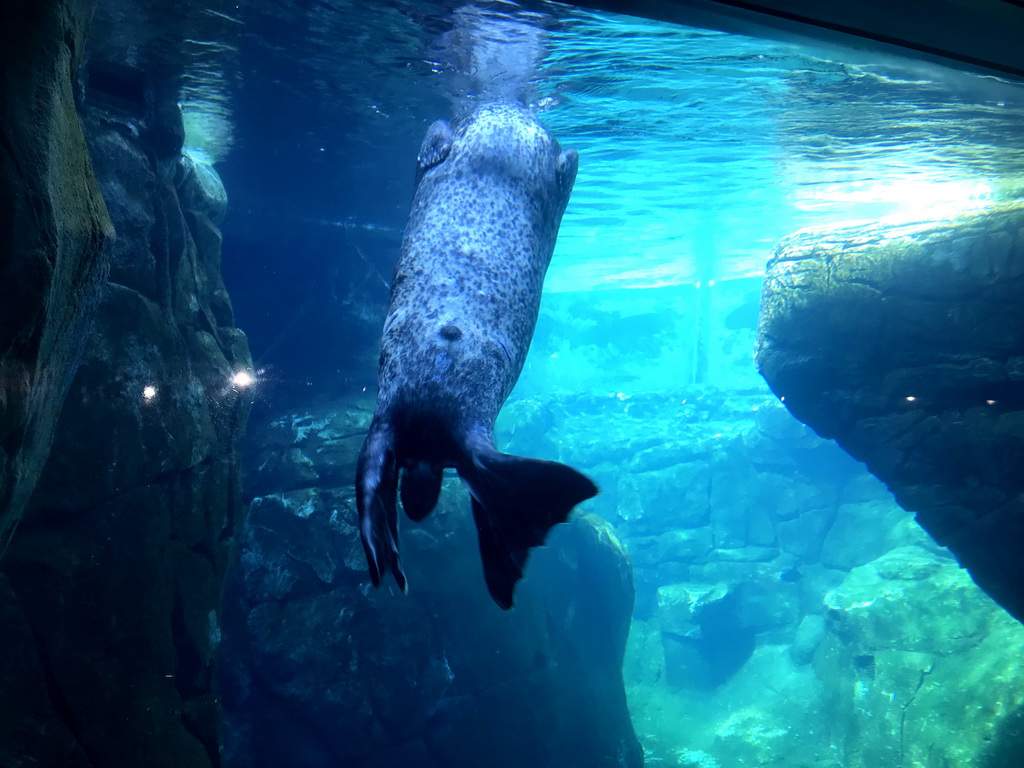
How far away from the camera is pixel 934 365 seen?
32.3 feet

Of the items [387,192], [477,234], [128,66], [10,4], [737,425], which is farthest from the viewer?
[737,425]

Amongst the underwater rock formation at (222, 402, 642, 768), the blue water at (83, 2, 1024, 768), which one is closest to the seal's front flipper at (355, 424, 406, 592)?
the blue water at (83, 2, 1024, 768)

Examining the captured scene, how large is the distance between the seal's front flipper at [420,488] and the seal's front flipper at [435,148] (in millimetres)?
2403

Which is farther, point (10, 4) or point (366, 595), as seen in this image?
point (366, 595)

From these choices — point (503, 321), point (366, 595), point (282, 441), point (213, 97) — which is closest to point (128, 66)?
point (213, 97)

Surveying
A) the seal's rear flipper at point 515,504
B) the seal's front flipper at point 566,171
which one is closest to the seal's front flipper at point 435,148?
the seal's front flipper at point 566,171

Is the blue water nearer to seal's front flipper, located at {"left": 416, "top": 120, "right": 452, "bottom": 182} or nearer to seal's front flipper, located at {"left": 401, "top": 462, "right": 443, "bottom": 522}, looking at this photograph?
→ seal's front flipper, located at {"left": 416, "top": 120, "right": 452, "bottom": 182}

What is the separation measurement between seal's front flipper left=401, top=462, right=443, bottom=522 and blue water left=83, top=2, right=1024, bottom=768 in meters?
2.83

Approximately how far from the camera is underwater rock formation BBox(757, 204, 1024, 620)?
927 cm

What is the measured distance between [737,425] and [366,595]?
77.6ft

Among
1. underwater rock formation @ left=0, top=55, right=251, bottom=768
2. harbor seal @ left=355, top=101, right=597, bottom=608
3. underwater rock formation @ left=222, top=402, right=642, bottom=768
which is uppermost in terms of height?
harbor seal @ left=355, top=101, right=597, bottom=608

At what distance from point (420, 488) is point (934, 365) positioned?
10437 mm

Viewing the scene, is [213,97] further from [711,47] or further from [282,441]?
[711,47]

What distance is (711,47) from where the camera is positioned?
7.77m
